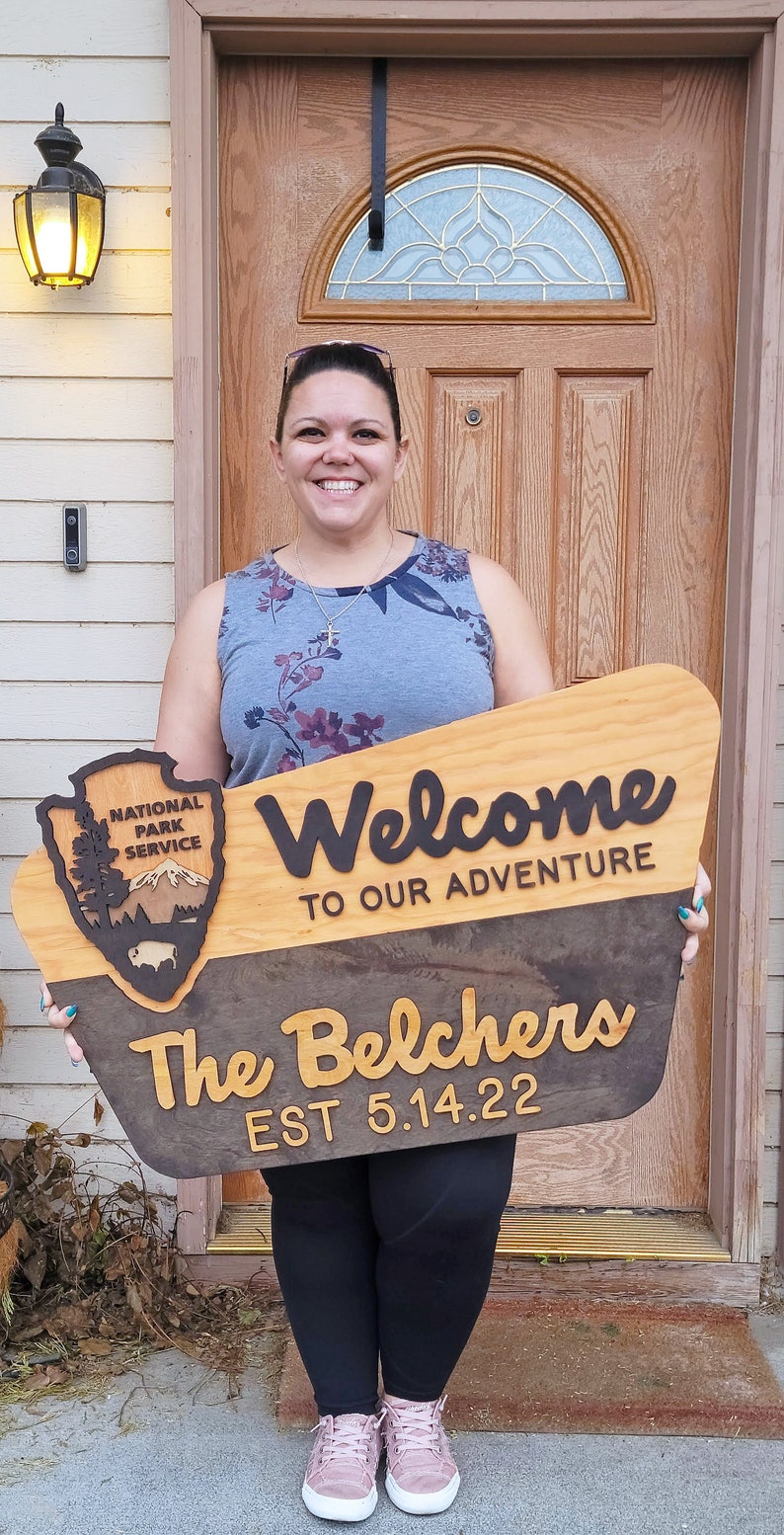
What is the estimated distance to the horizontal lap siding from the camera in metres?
2.46

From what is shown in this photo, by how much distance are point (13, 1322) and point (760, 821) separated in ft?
5.90

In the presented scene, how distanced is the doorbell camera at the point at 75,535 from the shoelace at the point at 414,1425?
1688mm

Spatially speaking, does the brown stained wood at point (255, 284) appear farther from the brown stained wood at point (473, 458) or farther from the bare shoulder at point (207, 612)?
the bare shoulder at point (207, 612)

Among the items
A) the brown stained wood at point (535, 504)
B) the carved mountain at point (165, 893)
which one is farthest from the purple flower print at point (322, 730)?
the brown stained wood at point (535, 504)

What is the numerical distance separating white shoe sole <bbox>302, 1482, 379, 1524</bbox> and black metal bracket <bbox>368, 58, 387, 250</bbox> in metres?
2.36

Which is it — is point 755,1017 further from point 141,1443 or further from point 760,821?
point 141,1443

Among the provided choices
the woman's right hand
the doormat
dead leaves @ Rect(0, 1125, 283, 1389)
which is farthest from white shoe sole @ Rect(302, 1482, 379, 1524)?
the woman's right hand

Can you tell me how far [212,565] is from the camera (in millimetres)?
2533

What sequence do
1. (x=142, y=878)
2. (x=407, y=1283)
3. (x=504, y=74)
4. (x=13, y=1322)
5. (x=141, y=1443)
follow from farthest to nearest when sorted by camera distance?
(x=504, y=74), (x=13, y=1322), (x=141, y=1443), (x=407, y=1283), (x=142, y=878)

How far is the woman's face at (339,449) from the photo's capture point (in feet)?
5.67

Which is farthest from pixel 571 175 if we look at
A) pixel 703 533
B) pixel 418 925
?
pixel 418 925

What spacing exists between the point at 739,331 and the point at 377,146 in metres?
0.85

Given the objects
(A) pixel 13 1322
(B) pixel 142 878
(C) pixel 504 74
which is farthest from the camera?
(C) pixel 504 74

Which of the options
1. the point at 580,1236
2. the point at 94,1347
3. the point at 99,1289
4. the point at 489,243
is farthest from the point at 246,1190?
the point at 489,243
